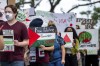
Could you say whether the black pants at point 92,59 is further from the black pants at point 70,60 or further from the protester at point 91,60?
the black pants at point 70,60

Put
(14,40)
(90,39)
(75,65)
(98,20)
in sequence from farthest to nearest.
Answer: (98,20), (90,39), (75,65), (14,40)

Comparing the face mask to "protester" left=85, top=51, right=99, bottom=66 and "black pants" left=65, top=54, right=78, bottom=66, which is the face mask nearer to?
"black pants" left=65, top=54, right=78, bottom=66

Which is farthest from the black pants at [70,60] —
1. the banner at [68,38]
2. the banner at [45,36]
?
the banner at [45,36]

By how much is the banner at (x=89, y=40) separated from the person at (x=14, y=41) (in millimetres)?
8431

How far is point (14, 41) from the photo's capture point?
24.5ft

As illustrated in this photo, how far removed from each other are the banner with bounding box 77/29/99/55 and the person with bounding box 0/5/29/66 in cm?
843

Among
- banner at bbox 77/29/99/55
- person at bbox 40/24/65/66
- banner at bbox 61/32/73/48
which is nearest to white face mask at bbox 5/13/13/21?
person at bbox 40/24/65/66

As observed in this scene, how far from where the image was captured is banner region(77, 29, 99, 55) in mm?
15930

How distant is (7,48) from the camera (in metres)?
7.48

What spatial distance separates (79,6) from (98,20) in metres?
14.9

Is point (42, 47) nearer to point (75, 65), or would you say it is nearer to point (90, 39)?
point (75, 65)

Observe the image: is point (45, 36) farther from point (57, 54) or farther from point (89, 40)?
point (89, 40)

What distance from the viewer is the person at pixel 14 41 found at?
7449 mm

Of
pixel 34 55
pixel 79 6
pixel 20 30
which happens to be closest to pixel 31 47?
pixel 34 55
